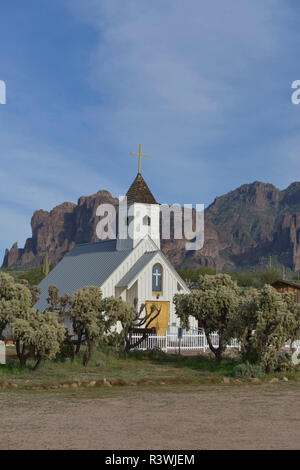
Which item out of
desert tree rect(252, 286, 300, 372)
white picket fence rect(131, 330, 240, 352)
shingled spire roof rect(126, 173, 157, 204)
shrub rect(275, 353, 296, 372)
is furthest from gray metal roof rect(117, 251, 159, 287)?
shrub rect(275, 353, 296, 372)

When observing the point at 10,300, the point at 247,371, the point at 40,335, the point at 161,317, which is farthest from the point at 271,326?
the point at 161,317

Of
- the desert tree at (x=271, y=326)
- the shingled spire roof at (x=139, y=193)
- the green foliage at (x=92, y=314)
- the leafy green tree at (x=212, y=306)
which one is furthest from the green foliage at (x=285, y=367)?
the shingled spire roof at (x=139, y=193)

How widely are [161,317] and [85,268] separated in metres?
7.46

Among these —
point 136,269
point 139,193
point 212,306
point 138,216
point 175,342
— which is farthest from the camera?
point 139,193

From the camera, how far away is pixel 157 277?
3500 cm

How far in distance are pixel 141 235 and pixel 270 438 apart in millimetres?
28755

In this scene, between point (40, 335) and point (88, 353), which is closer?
point (40, 335)

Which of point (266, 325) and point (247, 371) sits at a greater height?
point (266, 325)

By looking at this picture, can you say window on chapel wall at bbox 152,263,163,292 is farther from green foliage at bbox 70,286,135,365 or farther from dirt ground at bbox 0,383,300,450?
dirt ground at bbox 0,383,300,450

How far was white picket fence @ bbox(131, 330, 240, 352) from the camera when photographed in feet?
93.6

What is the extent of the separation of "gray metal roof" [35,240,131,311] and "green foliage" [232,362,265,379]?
16.5 m

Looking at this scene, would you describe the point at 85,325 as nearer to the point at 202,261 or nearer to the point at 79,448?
the point at 79,448

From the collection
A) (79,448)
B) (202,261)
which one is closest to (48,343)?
(79,448)

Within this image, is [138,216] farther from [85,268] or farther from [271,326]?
[271,326]
